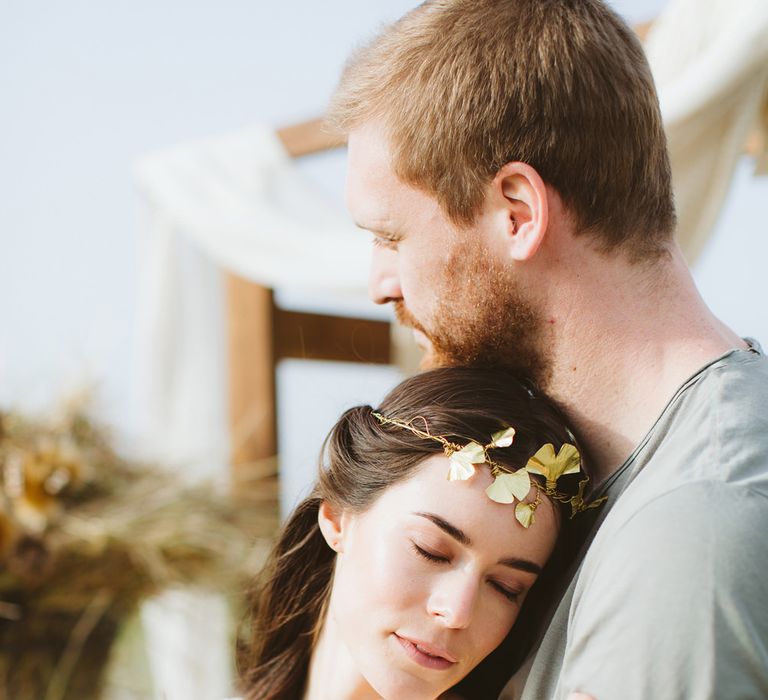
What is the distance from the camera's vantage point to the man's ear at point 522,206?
169 cm

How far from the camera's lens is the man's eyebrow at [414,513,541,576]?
5.46 feet

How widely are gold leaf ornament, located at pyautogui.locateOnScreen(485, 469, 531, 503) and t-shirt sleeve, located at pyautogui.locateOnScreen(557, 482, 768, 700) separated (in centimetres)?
32

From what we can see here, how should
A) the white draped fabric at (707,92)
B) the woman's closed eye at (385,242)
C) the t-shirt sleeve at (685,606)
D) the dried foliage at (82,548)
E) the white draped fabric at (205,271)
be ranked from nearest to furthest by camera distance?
the t-shirt sleeve at (685,606) → the woman's closed eye at (385,242) → the white draped fabric at (707,92) → the dried foliage at (82,548) → the white draped fabric at (205,271)

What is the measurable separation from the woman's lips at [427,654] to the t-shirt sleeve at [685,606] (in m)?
0.32

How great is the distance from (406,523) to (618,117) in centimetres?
73

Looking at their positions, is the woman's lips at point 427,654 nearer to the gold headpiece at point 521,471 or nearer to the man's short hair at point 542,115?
the gold headpiece at point 521,471

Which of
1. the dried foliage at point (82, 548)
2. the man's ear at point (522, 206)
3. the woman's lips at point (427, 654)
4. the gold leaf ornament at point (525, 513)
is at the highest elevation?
the man's ear at point (522, 206)

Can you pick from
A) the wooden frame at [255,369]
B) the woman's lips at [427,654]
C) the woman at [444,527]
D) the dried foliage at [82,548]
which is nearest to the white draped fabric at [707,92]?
the woman at [444,527]

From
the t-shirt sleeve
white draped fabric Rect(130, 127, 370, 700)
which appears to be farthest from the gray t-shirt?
white draped fabric Rect(130, 127, 370, 700)

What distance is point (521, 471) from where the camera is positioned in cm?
173

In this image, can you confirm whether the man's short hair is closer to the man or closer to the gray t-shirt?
the man

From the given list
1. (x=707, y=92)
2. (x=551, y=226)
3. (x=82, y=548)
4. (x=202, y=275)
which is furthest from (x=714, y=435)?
(x=202, y=275)

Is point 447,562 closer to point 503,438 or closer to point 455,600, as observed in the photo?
point 455,600

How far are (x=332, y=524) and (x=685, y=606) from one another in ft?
2.74
